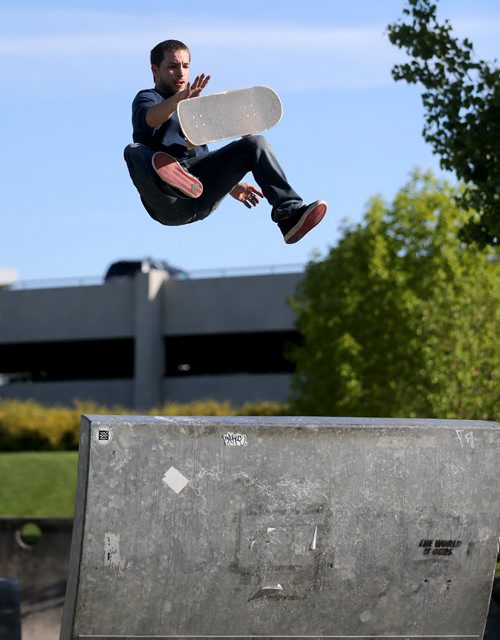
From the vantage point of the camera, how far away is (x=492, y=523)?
7.77 metres

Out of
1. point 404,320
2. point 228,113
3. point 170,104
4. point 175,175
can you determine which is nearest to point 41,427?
point 404,320

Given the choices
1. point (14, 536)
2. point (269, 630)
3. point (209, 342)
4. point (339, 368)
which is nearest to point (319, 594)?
point (269, 630)

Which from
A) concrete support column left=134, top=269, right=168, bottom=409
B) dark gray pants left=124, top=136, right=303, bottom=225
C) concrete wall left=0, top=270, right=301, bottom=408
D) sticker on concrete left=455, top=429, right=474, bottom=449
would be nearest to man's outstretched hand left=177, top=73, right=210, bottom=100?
dark gray pants left=124, top=136, right=303, bottom=225

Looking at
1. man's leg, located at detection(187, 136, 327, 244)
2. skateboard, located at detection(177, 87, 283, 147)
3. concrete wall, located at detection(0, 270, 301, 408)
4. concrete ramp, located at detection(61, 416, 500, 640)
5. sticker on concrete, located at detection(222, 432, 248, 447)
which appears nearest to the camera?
skateboard, located at detection(177, 87, 283, 147)

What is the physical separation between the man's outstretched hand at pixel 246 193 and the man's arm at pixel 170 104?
1.04 m

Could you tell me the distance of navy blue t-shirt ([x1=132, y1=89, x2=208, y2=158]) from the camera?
6500mm

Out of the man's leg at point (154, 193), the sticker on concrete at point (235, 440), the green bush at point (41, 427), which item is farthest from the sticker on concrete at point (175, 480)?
the green bush at point (41, 427)

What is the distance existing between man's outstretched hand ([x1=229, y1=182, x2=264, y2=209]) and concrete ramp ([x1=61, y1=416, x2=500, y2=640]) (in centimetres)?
132

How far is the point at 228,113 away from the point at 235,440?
2.08 meters

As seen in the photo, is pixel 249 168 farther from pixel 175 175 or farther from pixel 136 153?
pixel 136 153

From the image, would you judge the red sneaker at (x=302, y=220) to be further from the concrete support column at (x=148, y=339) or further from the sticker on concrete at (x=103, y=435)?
the concrete support column at (x=148, y=339)

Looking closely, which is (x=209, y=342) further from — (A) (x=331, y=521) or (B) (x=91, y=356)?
(A) (x=331, y=521)

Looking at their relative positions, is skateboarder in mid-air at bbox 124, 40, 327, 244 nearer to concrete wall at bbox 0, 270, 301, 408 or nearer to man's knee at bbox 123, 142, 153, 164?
man's knee at bbox 123, 142, 153, 164

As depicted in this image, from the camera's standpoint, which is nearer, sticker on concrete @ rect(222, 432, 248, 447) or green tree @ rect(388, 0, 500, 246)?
sticker on concrete @ rect(222, 432, 248, 447)
